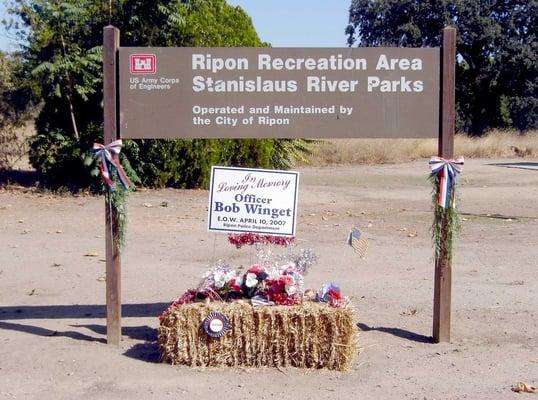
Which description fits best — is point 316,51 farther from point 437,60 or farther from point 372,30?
point 372,30

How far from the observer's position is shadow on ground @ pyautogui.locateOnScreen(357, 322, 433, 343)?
753 centimetres

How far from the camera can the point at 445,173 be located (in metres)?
7.16

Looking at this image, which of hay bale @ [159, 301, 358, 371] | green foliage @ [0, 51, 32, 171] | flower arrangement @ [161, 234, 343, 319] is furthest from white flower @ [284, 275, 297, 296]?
green foliage @ [0, 51, 32, 171]

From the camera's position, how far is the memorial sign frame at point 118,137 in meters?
7.19

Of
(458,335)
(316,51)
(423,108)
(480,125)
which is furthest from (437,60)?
(480,125)

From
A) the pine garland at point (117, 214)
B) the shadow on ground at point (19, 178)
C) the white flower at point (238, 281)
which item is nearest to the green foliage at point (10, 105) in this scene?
the shadow on ground at point (19, 178)

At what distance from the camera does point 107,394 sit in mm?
6105

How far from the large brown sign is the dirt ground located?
71.2 inches

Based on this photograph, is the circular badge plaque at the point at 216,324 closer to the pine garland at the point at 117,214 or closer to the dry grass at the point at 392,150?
the pine garland at the point at 117,214

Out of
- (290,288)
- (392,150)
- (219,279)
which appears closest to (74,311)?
(219,279)

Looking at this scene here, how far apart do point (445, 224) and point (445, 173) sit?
1.37 ft

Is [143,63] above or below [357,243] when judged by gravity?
above

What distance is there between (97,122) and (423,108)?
12.8 meters

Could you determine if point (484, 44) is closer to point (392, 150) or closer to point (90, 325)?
point (392, 150)
